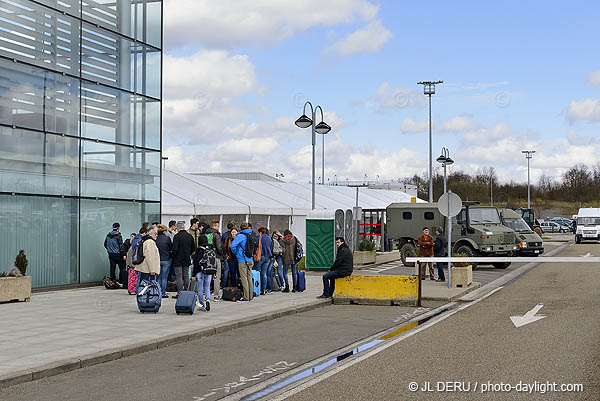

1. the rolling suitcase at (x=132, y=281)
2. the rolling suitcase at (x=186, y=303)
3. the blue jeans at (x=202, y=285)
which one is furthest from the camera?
the rolling suitcase at (x=132, y=281)

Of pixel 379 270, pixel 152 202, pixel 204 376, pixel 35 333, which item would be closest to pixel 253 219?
pixel 379 270

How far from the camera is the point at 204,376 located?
8.69 meters

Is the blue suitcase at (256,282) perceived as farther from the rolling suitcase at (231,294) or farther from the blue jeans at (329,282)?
the blue jeans at (329,282)

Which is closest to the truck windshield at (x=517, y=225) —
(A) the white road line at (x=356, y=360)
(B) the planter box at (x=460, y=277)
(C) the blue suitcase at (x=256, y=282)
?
(B) the planter box at (x=460, y=277)

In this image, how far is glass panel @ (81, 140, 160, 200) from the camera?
20.1 meters

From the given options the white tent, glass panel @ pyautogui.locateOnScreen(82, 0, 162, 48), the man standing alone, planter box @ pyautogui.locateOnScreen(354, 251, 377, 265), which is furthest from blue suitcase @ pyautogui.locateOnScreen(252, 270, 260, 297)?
planter box @ pyautogui.locateOnScreen(354, 251, 377, 265)

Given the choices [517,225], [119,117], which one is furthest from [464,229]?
[119,117]

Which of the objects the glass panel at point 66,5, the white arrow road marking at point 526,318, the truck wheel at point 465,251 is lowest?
the white arrow road marking at point 526,318

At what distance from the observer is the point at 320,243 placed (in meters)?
26.4

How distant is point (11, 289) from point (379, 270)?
15.5 metres

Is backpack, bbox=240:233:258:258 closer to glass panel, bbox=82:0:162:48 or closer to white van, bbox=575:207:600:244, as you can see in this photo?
glass panel, bbox=82:0:162:48

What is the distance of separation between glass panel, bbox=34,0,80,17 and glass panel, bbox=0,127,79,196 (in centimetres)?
347

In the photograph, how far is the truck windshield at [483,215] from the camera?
3001 cm

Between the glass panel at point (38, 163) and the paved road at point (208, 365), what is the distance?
7871 millimetres
